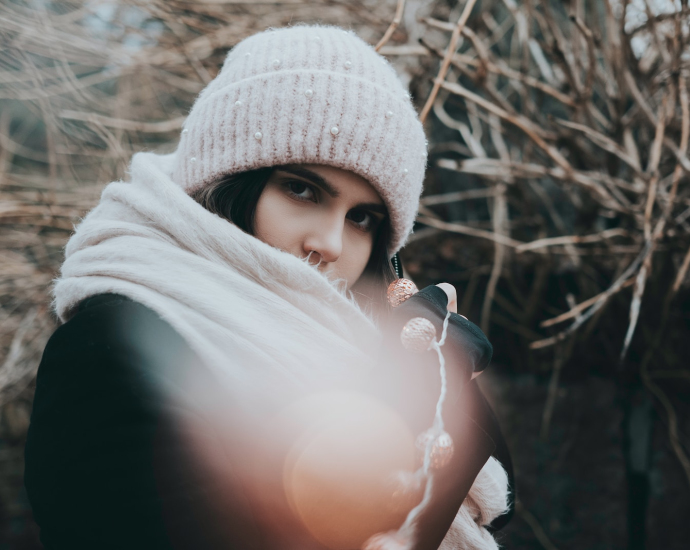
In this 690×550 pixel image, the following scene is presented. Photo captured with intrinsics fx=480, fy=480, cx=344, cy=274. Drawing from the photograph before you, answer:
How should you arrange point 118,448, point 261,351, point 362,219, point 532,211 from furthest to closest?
point 532,211
point 362,219
point 261,351
point 118,448

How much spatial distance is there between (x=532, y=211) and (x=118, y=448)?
1.76 meters

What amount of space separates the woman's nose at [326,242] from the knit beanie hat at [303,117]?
0.39 feet

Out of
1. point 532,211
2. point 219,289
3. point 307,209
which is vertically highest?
point 307,209

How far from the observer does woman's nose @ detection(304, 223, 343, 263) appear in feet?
2.95

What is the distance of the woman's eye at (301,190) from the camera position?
913mm

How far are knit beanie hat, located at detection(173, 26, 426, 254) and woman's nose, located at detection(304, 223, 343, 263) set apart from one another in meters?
0.12

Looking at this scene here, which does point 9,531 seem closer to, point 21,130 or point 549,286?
point 21,130

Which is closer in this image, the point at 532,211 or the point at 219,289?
the point at 219,289

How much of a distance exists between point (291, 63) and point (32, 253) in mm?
1911

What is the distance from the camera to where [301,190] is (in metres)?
0.92

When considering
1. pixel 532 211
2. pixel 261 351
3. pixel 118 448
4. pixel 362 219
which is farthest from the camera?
pixel 532 211

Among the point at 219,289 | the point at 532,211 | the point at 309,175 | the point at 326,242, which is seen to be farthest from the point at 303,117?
the point at 532,211

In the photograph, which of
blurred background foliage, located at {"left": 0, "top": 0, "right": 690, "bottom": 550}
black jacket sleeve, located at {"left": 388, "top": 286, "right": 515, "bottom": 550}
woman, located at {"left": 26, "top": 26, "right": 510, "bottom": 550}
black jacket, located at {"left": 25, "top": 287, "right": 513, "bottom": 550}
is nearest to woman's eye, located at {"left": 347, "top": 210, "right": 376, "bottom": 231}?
woman, located at {"left": 26, "top": 26, "right": 510, "bottom": 550}

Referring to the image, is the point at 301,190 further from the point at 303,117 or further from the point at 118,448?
the point at 118,448
